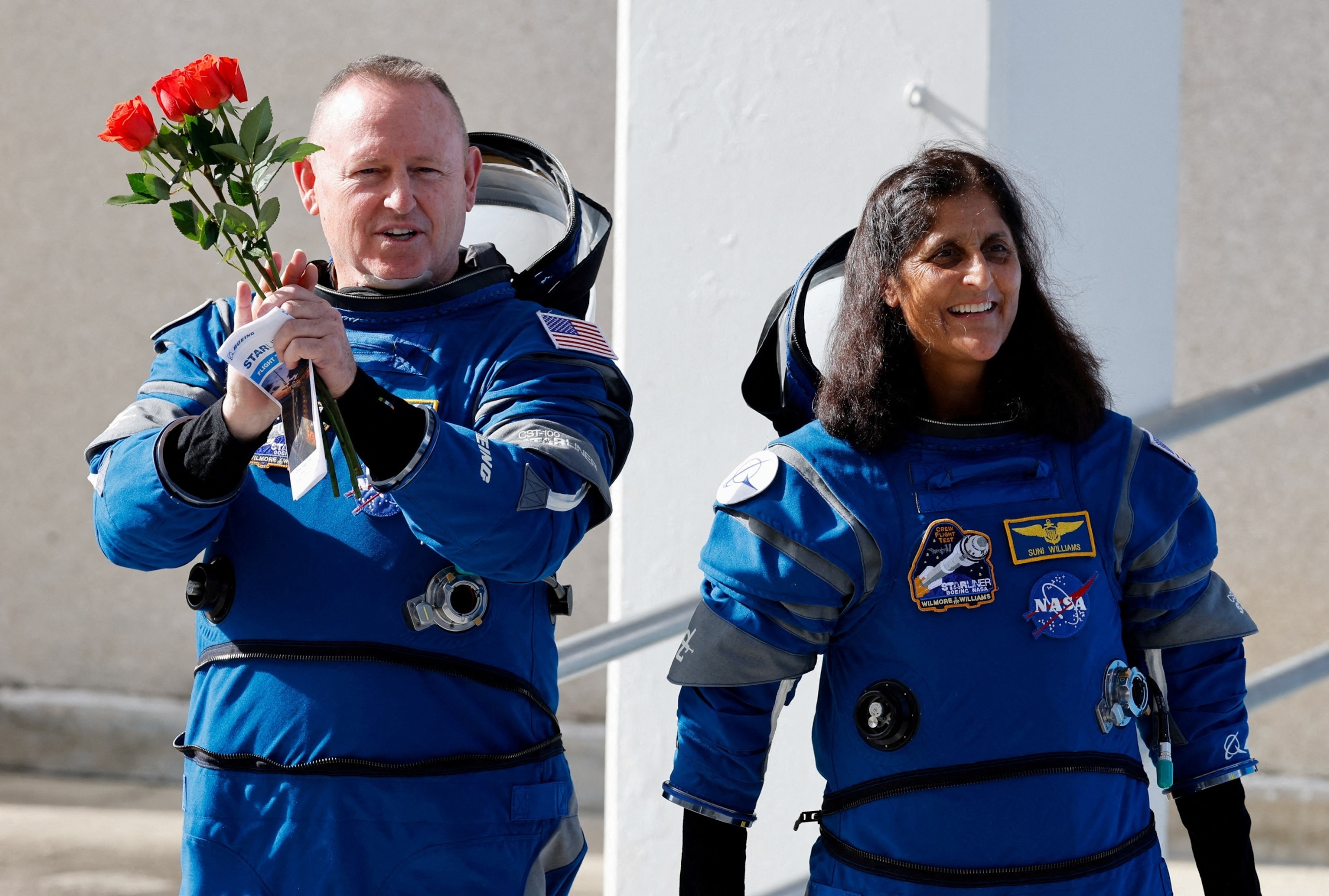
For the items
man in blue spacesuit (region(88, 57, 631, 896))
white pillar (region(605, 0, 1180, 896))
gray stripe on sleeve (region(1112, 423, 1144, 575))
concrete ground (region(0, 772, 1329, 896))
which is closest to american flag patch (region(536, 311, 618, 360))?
man in blue spacesuit (region(88, 57, 631, 896))

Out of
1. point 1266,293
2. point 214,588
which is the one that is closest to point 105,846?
point 214,588

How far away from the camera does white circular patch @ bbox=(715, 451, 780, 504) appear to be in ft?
4.69

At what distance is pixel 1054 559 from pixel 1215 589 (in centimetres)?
22

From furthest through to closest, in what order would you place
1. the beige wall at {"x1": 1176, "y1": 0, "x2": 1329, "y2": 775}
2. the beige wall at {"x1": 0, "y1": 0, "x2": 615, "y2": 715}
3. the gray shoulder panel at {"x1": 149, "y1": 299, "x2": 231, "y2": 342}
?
the beige wall at {"x1": 0, "y1": 0, "x2": 615, "y2": 715}
the beige wall at {"x1": 1176, "y1": 0, "x2": 1329, "y2": 775}
the gray shoulder panel at {"x1": 149, "y1": 299, "x2": 231, "y2": 342}

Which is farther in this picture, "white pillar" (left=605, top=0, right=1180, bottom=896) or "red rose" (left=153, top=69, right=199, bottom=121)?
"white pillar" (left=605, top=0, right=1180, bottom=896)

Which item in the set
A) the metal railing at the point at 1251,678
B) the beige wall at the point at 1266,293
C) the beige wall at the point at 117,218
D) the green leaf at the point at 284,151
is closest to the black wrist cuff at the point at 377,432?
the green leaf at the point at 284,151

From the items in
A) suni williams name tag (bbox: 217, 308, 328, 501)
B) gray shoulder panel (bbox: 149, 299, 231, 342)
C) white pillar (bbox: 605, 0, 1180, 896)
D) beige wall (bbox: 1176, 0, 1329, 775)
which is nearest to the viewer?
suni williams name tag (bbox: 217, 308, 328, 501)

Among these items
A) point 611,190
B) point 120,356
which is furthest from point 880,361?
point 120,356

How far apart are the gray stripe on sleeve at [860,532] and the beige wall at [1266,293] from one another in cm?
351

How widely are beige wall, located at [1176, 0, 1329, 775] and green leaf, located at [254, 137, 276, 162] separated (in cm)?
386

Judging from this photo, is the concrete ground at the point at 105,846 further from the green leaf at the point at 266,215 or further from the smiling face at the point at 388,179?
the green leaf at the point at 266,215

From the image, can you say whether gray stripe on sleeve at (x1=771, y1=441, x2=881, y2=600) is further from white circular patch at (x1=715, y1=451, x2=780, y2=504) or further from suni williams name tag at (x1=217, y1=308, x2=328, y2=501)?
suni williams name tag at (x1=217, y1=308, x2=328, y2=501)

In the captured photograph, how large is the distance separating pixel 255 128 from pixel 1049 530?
845mm

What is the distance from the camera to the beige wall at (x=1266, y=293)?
452 cm
